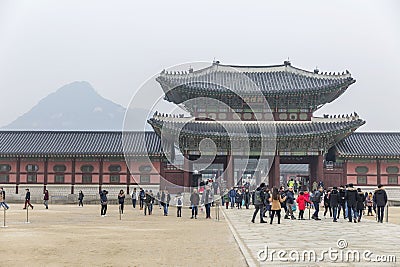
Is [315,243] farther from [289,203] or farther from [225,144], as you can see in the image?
[225,144]

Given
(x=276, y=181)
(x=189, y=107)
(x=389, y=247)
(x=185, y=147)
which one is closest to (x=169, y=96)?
(x=189, y=107)

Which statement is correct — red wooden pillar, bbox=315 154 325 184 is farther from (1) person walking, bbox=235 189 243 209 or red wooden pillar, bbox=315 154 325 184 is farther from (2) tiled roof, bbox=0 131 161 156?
(2) tiled roof, bbox=0 131 161 156

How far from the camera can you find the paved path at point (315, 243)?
11534 millimetres

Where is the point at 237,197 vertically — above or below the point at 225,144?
below

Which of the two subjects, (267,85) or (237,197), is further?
(267,85)

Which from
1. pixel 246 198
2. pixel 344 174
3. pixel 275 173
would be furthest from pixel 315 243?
pixel 344 174

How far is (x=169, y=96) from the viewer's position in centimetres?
4884

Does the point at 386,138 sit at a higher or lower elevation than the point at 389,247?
higher

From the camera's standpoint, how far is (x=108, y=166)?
4850cm

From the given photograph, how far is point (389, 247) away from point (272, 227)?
7146 millimetres

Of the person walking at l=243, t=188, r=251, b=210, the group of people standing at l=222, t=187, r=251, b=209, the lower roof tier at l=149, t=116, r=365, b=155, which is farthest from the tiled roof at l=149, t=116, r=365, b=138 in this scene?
the person walking at l=243, t=188, r=251, b=210

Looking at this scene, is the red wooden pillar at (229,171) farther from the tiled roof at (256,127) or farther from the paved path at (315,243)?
the paved path at (315,243)

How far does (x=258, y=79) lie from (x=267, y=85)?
2.40 meters

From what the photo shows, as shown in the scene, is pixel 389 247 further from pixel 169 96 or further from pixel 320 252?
pixel 169 96
